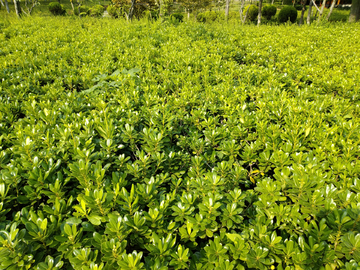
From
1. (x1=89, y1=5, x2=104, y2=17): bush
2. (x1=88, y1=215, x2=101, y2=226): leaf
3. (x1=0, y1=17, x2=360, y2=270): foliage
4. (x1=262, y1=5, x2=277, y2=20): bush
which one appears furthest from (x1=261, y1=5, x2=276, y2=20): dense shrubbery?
(x1=88, y1=215, x2=101, y2=226): leaf

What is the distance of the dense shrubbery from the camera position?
29.4 meters

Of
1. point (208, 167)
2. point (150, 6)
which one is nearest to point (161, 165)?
point (208, 167)

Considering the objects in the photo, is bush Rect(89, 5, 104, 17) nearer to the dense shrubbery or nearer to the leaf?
the leaf

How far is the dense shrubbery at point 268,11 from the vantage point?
2941cm

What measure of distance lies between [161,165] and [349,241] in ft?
4.65

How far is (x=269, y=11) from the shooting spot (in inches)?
1173

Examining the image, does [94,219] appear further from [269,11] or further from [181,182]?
[269,11]

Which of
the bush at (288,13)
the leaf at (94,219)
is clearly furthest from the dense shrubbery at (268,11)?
the leaf at (94,219)

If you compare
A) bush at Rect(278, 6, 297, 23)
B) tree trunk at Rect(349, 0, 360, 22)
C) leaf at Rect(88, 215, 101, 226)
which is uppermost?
bush at Rect(278, 6, 297, 23)

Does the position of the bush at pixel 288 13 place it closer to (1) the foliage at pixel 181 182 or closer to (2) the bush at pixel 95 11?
(2) the bush at pixel 95 11

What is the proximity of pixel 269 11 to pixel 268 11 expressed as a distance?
137 millimetres

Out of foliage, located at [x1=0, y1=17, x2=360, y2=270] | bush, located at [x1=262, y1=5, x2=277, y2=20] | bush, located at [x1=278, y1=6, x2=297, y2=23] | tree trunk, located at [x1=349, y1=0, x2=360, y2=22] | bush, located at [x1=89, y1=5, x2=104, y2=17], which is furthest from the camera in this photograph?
bush, located at [x1=262, y1=5, x2=277, y2=20]

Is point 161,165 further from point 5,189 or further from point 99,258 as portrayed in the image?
point 5,189

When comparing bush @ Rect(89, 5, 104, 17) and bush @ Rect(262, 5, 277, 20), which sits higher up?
bush @ Rect(262, 5, 277, 20)
